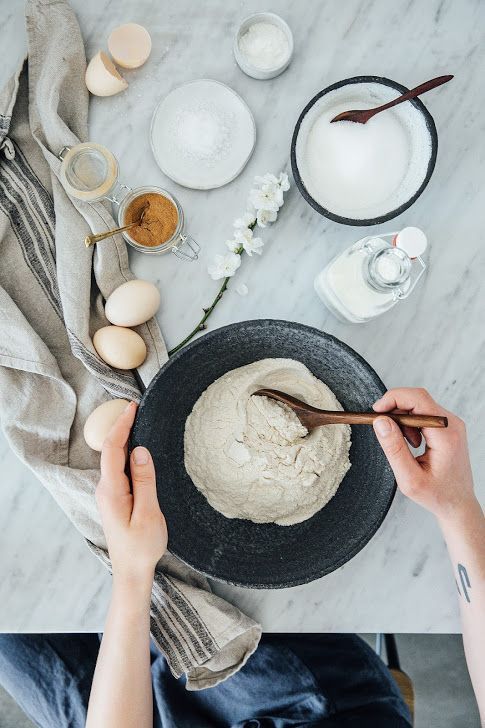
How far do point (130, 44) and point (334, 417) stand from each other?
2.08 ft

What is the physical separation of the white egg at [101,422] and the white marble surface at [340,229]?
13 cm

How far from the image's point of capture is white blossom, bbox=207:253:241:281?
0.94m

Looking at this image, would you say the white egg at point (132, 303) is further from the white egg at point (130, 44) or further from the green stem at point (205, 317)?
the white egg at point (130, 44)

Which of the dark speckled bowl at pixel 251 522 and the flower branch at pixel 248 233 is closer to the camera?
the dark speckled bowl at pixel 251 522

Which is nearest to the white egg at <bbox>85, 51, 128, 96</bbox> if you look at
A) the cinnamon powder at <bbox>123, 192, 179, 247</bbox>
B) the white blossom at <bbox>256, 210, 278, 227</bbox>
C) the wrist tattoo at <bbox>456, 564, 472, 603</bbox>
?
the cinnamon powder at <bbox>123, 192, 179, 247</bbox>

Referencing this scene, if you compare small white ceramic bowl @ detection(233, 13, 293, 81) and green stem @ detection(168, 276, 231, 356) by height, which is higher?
small white ceramic bowl @ detection(233, 13, 293, 81)

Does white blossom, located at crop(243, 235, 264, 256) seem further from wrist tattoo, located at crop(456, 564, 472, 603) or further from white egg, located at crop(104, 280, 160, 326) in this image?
wrist tattoo, located at crop(456, 564, 472, 603)

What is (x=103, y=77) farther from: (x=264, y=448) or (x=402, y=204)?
(x=264, y=448)

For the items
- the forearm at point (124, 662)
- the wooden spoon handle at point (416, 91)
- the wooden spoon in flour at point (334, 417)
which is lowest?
the forearm at point (124, 662)

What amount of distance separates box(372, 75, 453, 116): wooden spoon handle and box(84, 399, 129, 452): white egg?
0.54 meters

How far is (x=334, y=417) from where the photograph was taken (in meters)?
0.80

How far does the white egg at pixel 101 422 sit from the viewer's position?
88cm

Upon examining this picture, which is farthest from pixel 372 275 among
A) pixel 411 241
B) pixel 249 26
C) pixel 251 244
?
pixel 249 26

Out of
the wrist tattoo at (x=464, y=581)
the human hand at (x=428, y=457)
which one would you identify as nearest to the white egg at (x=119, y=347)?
the human hand at (x=428, y=457)
